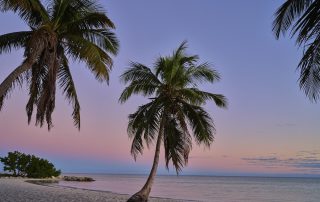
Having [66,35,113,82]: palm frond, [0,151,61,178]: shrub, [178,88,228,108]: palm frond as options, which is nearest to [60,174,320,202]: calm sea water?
[0,151,61,178]: shrub

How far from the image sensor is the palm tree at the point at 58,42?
12062 millimetres

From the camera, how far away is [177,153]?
1681cm

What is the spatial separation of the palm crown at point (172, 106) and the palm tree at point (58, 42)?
3393 mm

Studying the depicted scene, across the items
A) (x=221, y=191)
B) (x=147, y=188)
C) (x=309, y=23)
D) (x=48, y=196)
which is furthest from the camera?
(x=221, y=191)

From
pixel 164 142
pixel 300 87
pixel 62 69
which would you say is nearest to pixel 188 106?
pixel 164 142

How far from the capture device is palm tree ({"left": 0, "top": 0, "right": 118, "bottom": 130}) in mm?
12062

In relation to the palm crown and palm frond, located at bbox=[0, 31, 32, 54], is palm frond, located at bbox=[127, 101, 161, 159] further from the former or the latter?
palm frond, located at bbox=[0, 31, 32, 54]

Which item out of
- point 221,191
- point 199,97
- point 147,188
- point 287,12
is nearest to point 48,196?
point 147,188

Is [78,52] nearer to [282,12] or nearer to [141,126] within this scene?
[141,126]

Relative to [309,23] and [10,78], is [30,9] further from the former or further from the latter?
[309,23]

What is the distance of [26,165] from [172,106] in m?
43.4

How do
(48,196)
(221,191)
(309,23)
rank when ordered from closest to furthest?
(309,23) < (48,196) < (221,191)

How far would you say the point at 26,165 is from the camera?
2164 inches

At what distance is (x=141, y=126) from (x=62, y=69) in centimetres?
413
